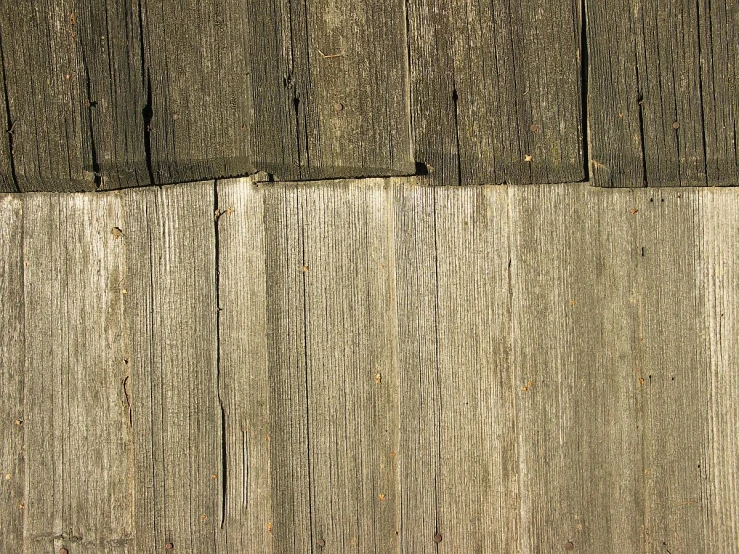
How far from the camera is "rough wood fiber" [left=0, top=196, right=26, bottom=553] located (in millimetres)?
1758

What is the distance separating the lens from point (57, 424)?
5.77 feet

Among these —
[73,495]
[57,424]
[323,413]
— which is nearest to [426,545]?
[323,413]

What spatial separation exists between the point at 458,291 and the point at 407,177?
17.2 inches

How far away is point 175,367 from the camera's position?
1741mm

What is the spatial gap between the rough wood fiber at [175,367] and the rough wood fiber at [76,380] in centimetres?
6

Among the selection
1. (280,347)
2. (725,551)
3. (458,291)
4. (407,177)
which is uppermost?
(407,177)

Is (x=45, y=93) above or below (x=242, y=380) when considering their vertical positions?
above

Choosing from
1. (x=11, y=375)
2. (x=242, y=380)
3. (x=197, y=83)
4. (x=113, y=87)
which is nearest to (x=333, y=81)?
(x=197, y=83)

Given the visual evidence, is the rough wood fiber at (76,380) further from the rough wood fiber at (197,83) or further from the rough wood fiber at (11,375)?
the rough wood fiber at (197,83)

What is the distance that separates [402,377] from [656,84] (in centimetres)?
134

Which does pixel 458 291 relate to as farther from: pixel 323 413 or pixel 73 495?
pixel 73 495

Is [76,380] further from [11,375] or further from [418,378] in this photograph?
[418,378]

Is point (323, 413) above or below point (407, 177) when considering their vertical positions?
below

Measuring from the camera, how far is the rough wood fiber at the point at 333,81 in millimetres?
1670
